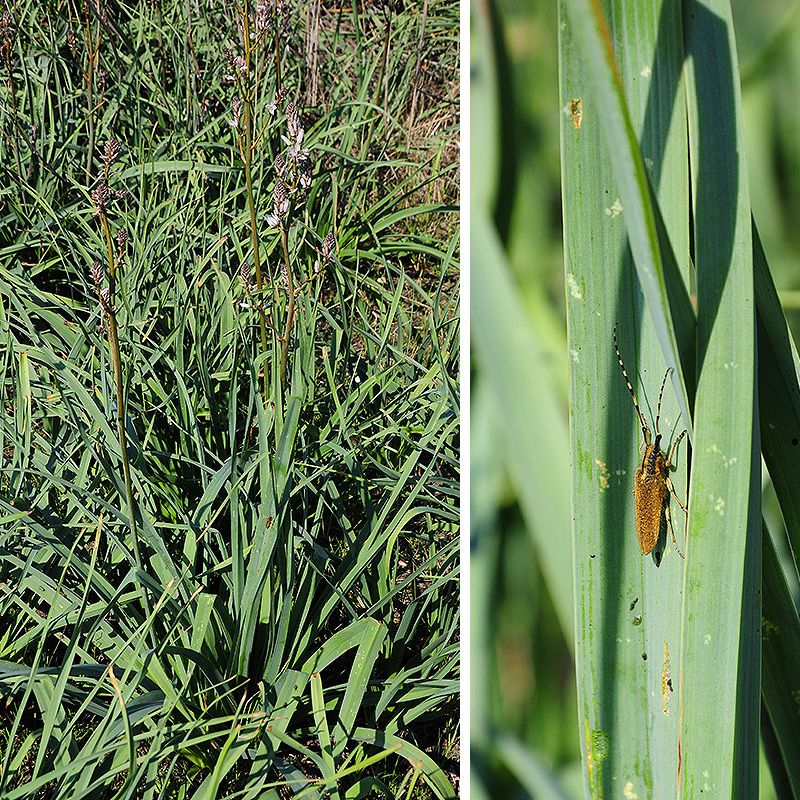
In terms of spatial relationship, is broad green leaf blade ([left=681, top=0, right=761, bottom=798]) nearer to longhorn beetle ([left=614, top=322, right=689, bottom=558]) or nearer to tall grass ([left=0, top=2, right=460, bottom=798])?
longhorn beetle ([left=614, top=322, right=689, bottom=558])

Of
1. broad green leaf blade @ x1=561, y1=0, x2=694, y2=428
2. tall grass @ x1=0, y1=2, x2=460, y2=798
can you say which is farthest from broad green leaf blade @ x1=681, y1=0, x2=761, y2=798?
tall grass @ x1=0, y1=2, x2=460, y2=798

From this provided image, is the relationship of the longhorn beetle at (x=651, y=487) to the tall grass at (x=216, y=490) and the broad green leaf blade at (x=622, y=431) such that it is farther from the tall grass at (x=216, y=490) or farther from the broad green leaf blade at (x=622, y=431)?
the tall grass at (x=216, y=490)

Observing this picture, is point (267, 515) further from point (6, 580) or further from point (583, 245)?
point (583, 245)

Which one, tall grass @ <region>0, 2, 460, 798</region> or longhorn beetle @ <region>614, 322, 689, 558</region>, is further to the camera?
tall grass @ <region>0, 2, 460, 798</region>

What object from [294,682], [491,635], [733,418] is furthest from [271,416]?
[733,418]

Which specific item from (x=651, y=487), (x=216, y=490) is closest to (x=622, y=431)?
(x=651, y=487)

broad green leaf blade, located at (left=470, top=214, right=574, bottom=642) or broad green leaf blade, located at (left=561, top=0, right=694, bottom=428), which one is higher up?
broad green leaf blade, located at (left=561, top=0, right=694, bottom=428)
